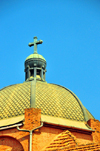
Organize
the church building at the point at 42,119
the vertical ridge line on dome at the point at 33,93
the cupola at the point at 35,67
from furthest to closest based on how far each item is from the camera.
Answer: the cupola at the point at 35,67 → the vertical ridge line on dome at the point at 33,93 → the church building at the point at 42,119

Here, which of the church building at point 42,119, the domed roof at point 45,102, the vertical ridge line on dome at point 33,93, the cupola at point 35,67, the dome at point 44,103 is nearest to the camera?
the church building at point 42,119

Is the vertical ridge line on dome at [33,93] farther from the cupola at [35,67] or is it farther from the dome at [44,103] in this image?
the cupola at [35,67]

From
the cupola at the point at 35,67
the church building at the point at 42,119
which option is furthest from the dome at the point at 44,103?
the cupola at the point at 35,67

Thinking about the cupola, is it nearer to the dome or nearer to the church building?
the church building

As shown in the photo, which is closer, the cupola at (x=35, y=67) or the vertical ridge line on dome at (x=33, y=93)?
the vertical ridge line on dome at (x=33, y=93)

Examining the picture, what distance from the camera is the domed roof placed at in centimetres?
2294

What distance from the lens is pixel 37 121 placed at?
20344mm

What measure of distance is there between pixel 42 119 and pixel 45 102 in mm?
2354

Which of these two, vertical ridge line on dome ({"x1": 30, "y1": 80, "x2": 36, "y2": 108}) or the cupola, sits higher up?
the cupola

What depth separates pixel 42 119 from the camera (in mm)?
21203

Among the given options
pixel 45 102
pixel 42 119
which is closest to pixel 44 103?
pixel 45 102

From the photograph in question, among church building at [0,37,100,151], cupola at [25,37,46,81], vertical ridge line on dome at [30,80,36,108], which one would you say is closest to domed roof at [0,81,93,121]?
church building at [0,37,100,151]

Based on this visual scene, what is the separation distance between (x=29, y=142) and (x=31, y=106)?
3.28 meters

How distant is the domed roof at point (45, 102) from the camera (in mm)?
22938
